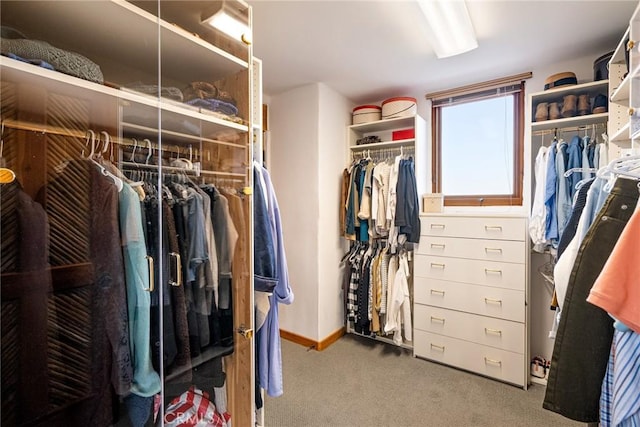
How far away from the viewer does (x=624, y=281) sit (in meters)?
0.72

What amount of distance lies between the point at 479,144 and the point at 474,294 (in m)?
1.31

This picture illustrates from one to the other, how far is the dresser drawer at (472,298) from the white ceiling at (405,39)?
5.53ft

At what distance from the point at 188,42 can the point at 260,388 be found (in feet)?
5.34

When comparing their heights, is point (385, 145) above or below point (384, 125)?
below

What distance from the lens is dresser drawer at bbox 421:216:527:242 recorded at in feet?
6.79

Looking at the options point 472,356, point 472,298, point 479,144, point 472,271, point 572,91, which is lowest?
point 472,356

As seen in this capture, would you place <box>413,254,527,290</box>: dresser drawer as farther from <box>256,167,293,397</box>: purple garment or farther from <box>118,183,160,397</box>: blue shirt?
<box>118,183,160,397</box>: blue shirt

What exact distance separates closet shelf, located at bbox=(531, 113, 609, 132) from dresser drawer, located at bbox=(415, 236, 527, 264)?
867mm

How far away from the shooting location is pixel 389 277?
103 inches

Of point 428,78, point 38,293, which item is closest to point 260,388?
point 38,293

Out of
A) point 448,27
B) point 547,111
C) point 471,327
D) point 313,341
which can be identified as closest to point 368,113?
point 448,27

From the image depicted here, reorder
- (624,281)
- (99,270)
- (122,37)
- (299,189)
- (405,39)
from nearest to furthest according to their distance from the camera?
1. (624,281)
2. (99,270)
3. (122,37)
4. (405,39)
5. (299,189)

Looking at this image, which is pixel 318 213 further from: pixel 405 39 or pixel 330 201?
pixel 405 39

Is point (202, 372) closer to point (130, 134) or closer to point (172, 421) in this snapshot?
point (172, 421)
